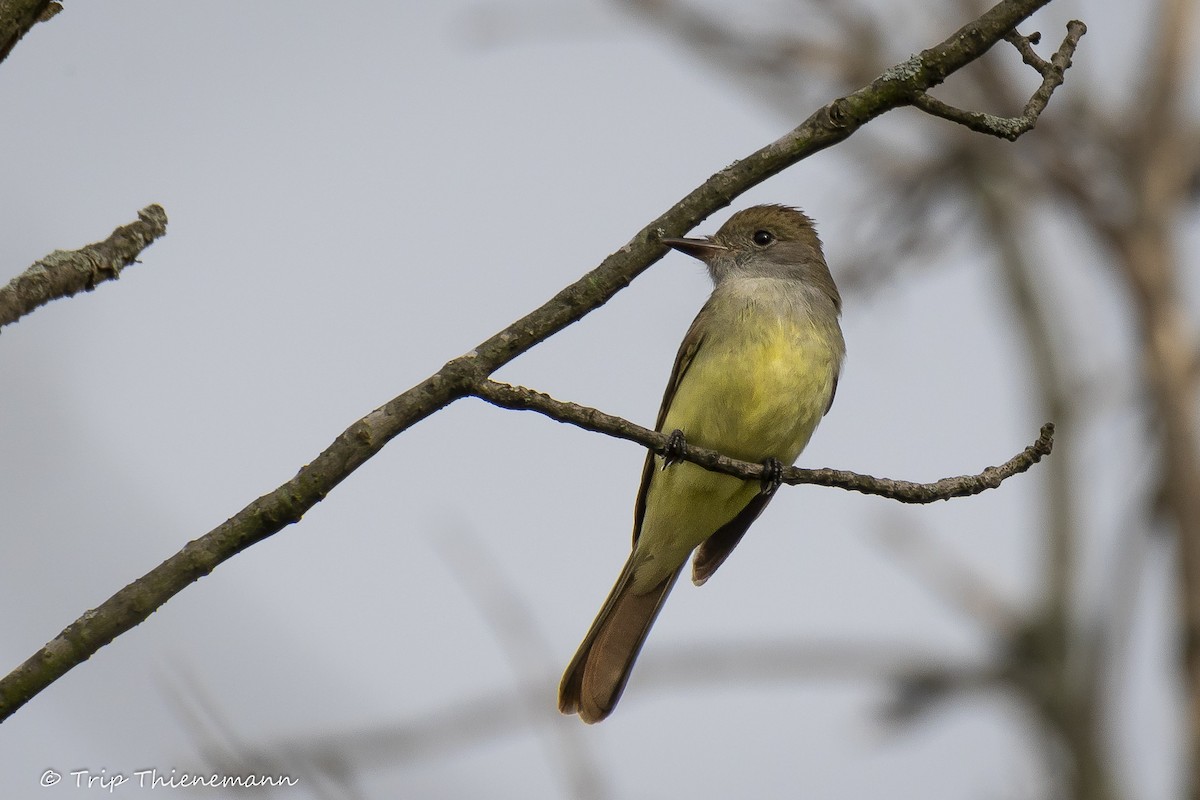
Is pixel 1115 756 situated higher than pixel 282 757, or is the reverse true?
pixel 282 757

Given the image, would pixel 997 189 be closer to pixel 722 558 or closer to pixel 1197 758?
pixel 1197 758

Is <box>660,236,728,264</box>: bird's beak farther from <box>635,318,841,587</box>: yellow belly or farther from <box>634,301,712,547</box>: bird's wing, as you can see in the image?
<box>635,318,841,587</box>: yellow belly

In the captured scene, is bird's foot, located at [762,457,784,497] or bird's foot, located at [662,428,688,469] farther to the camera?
bird's foot, located at [762,457,784,497]

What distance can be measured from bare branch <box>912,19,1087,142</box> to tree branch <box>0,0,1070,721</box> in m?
0.07

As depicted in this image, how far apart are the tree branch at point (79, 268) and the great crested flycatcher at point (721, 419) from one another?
7.75ft

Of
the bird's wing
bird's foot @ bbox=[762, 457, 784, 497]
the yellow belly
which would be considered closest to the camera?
bird's foot @ bbox=[762, 457, 784, 497]

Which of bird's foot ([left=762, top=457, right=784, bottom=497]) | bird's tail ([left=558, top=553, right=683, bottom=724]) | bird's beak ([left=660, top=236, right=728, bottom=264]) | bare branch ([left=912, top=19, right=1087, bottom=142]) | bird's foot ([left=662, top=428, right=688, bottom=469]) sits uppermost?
bird's beak ([left=660, top=236, right=728, bottom=264])

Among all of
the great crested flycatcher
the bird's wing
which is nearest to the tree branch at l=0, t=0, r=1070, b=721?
the great crested flycatcher

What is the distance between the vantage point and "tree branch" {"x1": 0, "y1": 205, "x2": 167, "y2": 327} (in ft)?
9.89

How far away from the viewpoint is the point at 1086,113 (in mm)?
10133

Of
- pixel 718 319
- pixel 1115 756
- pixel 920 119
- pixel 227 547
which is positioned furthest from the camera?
pixel 920 119

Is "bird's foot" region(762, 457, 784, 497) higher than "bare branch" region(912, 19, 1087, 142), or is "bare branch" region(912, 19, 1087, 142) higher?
"bare branch" region(912, 19, 1087, 142)

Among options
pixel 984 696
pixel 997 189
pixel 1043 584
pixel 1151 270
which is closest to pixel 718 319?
pixel 1151 270

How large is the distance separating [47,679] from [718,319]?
3710 millimetres
